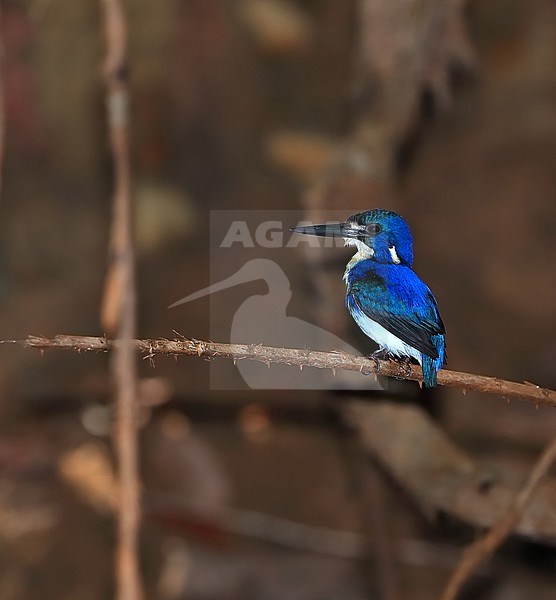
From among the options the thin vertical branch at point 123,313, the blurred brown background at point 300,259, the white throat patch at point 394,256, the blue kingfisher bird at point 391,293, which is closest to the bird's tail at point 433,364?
the blue kingfisher bird at point 391,293

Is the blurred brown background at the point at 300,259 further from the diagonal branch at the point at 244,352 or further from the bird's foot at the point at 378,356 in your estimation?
the diagonal branch at the point at 244,352

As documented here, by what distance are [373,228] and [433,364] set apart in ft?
0.74

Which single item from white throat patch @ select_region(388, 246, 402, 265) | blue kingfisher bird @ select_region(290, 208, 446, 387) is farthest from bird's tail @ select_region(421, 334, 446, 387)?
white throat patch @ select_region(388, 246, 402, 265)

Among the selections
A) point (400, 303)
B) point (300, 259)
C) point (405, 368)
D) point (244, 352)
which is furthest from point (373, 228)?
point (300, 259)

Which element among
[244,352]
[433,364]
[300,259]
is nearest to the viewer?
[244,352]

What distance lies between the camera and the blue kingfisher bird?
1239mm

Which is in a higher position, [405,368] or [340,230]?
[340,230]

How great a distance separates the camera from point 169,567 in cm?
352

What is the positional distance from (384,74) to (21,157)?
7.03ft

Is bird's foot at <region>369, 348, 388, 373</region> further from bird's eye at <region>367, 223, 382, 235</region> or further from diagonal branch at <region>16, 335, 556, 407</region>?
bird's eye at <region>367, 223, 382, 235</region>

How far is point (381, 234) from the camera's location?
128 centimetres

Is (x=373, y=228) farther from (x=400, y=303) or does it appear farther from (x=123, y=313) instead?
(x=123, y=313)

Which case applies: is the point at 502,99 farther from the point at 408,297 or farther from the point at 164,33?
the point at 408,297

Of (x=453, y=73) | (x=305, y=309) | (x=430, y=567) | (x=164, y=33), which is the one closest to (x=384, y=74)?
(x=453, y=73)
